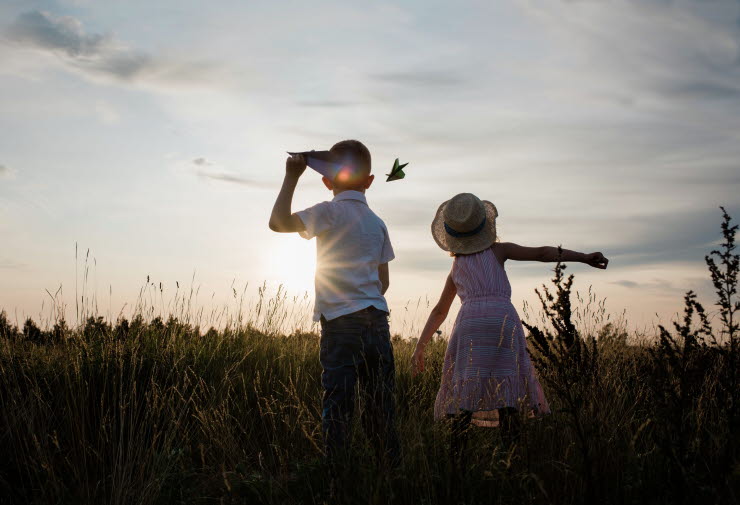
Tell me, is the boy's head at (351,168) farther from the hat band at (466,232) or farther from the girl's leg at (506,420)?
the girl's leg at (506,420)

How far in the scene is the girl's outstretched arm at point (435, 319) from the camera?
4.11m

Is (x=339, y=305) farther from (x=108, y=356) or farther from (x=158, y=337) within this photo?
(x=158, y=337)

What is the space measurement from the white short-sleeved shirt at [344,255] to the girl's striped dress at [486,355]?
71 centimetres

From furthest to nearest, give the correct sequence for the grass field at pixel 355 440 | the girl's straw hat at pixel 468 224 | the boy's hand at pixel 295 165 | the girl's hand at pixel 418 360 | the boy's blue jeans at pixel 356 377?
the girl's straw hat at pixel 468 224 → the girl's hand at pixel 418 360 → the boy's hand at pixel 295 165 → the boy's blue jeans at pixel 356 377 → the grass field at pixel 355 440

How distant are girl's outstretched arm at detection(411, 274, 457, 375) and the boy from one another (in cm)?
44

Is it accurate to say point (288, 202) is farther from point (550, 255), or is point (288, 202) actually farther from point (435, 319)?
point (550, 255)

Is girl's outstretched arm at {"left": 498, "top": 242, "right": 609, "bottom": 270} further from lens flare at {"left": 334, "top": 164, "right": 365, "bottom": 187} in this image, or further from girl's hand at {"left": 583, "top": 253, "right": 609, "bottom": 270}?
lens flare at {"left": 334, "top": 164, "right": 365, "bottom": 187}

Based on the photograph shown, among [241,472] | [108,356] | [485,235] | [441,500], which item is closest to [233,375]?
[108,356]

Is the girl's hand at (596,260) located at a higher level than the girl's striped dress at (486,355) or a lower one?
higher

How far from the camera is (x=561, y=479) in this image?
2951mm

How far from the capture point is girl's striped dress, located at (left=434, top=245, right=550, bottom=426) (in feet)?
12.9

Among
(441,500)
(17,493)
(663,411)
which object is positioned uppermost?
(663,411)

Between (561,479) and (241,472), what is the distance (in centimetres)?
199

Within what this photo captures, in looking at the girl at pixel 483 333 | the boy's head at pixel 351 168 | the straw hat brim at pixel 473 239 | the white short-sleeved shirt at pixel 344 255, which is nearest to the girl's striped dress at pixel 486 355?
the girl at pixel 483 333
